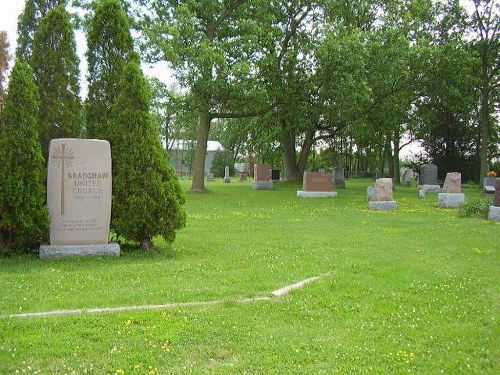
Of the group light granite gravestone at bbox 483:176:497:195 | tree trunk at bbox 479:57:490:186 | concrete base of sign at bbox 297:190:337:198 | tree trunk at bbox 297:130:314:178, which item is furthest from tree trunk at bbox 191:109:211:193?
tree trunk at bbox 479:57:490:186

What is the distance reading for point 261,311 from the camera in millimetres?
5441

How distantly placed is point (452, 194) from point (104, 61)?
15.1 meters

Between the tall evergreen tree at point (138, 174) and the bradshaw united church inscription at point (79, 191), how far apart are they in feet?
1.11

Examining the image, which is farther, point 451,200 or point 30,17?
point 30,17

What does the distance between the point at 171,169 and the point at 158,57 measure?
15.6 meters

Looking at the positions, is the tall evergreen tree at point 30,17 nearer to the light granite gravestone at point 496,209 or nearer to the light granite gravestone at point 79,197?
the light granite gravestone at point 79,197

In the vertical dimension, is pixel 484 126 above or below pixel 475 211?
above

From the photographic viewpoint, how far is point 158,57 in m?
23.6

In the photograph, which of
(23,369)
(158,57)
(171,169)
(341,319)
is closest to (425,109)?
(158,57)

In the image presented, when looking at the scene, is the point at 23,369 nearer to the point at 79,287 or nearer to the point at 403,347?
the point at 79,287

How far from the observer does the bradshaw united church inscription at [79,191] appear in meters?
8.52

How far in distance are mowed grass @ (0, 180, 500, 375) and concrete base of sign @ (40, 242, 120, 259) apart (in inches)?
10.6

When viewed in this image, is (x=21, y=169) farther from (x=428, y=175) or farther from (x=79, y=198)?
(x=428, y=175)

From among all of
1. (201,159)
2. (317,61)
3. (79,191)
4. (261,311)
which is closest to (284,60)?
(317,61)
